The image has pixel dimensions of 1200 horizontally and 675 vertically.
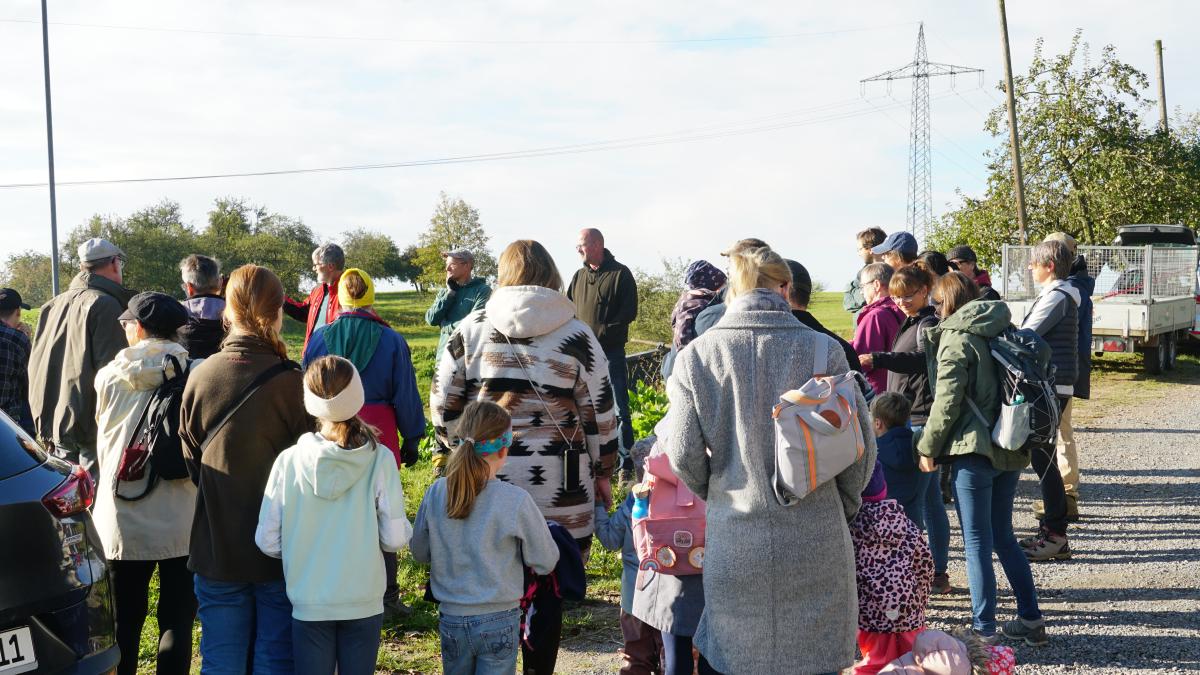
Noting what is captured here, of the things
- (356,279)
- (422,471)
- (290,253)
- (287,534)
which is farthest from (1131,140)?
(290,253)

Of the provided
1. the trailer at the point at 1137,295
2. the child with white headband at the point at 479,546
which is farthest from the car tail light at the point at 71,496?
the trailer at the point at 1137,295

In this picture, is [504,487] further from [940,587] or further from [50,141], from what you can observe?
[50,141]

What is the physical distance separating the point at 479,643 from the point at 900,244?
14.8 feet

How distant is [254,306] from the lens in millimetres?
3879

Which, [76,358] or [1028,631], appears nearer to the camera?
[1028,631]

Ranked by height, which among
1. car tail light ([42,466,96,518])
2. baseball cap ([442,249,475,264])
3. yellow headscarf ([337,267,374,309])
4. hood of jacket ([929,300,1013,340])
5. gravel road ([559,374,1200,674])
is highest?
baseball cap ([442,249,475,264])

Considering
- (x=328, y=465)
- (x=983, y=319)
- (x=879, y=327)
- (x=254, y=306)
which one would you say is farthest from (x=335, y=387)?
(x=879, y=327)

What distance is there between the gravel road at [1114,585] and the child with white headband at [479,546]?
120cm

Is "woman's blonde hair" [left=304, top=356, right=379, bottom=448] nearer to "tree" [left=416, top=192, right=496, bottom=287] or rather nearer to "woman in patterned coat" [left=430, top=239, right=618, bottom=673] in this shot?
"woman in patterned coat" [left=430, top=239, right=618, bottom=673]

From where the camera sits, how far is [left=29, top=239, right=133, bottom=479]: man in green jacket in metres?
5.20

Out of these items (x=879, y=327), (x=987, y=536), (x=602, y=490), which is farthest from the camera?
(x=879, y=327)

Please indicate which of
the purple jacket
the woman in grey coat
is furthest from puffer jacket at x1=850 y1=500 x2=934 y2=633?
the purple jacket

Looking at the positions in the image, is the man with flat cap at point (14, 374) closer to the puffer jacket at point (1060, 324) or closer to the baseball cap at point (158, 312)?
the baseball cap at point (158, 312)

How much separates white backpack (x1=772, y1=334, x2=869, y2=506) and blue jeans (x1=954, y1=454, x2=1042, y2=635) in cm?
215
